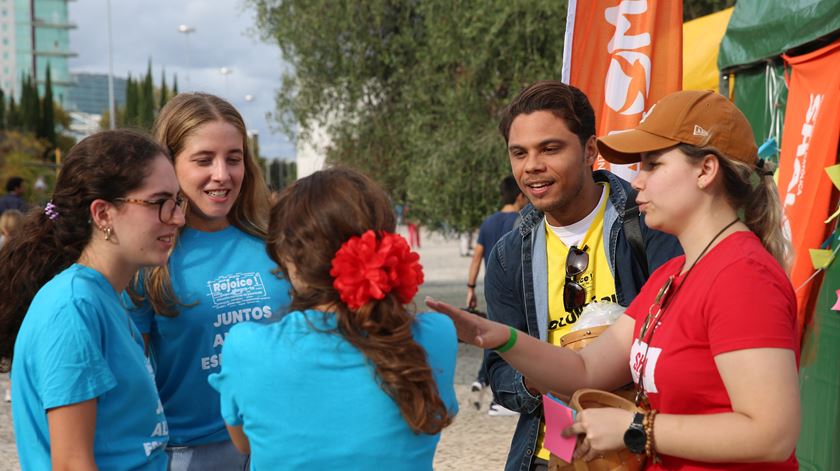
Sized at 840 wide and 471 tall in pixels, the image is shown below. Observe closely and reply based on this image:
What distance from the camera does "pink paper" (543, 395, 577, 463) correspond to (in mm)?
2008

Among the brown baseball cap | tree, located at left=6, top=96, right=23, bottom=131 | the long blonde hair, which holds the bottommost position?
tree, located at left=6, top=96, right=23, bottom=131

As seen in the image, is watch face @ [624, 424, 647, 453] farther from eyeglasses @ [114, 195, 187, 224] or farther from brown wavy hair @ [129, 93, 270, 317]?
brown wavy hair @ [129, 93, 270, 317]

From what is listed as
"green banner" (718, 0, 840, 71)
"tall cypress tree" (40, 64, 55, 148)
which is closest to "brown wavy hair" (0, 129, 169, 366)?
"green banner" (718, 0, 840, 71)

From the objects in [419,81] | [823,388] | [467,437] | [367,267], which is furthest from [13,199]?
[367,267]

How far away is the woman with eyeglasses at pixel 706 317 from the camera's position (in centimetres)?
172

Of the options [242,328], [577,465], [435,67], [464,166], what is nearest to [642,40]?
[577,465]

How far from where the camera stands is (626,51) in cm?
439

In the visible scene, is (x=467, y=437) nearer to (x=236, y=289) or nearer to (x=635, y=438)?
(x=236, y=289)

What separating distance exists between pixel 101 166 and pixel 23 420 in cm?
63

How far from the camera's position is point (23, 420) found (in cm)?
205

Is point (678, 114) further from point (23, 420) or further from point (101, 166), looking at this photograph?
point (23, 420)

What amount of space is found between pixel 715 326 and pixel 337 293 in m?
0.77

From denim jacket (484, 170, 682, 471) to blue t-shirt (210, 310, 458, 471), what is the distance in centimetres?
102

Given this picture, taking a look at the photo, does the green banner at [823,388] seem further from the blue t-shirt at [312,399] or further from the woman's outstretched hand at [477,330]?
the blue t-shirt at [312,399]
